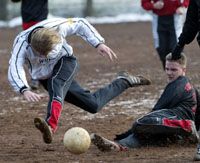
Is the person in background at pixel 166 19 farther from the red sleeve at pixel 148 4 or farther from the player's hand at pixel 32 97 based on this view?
the player's hand at pixel 32 97

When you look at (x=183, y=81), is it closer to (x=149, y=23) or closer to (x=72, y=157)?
(x=72, y=157)

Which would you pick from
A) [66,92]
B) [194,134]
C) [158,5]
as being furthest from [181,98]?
[158,5]

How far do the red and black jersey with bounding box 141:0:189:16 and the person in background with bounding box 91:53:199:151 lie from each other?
18.6 feet

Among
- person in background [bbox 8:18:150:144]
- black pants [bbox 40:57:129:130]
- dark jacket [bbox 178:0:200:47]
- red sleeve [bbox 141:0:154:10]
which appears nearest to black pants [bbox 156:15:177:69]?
red sleeve [bbox 141:0:154:10]

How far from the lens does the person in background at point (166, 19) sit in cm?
1441

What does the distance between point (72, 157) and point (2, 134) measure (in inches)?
83.7

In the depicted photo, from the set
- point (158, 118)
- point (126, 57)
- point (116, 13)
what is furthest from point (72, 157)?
point (116, 13)

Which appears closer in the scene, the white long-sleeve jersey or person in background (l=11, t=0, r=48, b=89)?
the white long-sleeve jersey

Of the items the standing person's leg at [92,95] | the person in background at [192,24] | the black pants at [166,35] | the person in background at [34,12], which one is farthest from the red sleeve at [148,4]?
the person in background at [192,24]

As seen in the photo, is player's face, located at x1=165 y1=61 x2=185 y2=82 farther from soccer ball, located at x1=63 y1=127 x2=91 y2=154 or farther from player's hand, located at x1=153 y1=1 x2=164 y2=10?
player's hand, located at x1=153 y1=1 x2=164 y2=10

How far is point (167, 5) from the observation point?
14445mm

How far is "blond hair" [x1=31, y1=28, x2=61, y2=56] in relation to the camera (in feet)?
27.8

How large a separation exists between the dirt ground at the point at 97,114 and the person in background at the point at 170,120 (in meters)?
0.15

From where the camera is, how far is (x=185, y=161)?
785 cm
